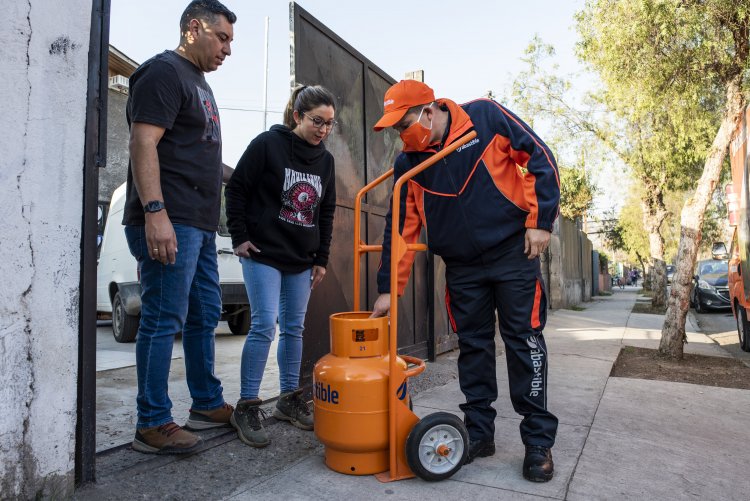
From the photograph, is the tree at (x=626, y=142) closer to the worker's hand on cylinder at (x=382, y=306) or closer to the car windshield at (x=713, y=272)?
the car windshield at (x=713, y=272)

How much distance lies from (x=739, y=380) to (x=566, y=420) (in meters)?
2.67

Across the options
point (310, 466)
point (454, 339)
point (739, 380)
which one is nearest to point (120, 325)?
point (454, 339)

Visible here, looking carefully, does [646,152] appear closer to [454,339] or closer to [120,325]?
[454,339]

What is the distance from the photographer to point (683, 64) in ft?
20.4

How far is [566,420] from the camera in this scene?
3256mm

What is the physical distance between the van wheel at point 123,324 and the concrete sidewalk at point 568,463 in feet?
16.2

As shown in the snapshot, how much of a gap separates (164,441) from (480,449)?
1.48 metres

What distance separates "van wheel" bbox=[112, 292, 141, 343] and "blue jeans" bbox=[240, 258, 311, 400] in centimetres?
494

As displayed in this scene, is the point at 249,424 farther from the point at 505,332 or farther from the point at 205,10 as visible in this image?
the point at 205,10

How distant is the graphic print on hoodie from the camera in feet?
9.55

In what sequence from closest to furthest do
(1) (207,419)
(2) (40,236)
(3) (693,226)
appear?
1. (2) (40,236)
2. (1) (207,419)
3. (3) (693,226)

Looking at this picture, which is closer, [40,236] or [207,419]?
[40,236]

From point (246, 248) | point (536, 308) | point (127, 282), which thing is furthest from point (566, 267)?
point (246, 248)

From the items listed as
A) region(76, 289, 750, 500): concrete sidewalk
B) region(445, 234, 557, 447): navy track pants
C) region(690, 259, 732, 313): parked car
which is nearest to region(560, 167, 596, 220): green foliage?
region(690, 259, 732, 313): parked car
